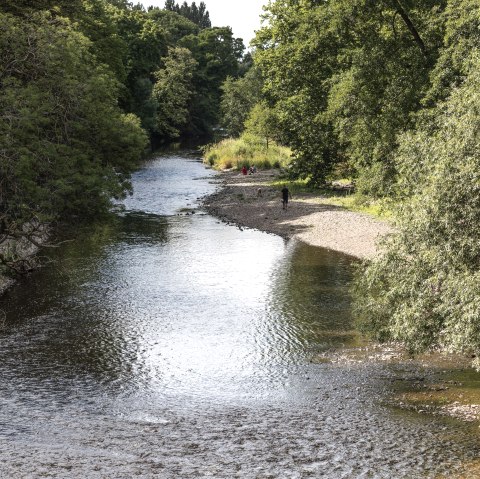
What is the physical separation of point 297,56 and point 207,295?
25608 mm

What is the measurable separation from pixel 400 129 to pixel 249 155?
43.4 metres

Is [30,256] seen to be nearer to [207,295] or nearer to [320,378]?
[207,295]

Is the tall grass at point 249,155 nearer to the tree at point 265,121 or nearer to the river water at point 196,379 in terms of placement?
the tree at point 265,121

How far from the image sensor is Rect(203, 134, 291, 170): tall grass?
257ft

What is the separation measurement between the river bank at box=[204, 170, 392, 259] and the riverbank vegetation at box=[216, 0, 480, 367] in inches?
120

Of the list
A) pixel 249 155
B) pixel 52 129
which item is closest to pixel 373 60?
pixel 52 129

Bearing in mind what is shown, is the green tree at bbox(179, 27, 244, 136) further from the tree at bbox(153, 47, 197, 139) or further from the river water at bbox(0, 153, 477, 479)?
the river water at bbox(0, 153, 477, 479)

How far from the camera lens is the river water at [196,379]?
1639 cm

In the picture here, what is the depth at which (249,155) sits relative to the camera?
80.8 meters

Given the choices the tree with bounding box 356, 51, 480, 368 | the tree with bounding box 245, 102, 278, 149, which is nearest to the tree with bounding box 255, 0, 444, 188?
the tree with bounding box 245, 102, 278, 149

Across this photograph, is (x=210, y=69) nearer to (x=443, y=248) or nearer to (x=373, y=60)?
(x=373, y=60)

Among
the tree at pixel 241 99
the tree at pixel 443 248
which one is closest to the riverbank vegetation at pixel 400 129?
the tree at pixel 443 248

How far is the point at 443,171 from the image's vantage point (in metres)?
17.1

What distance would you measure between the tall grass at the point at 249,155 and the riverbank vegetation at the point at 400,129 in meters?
10.9
